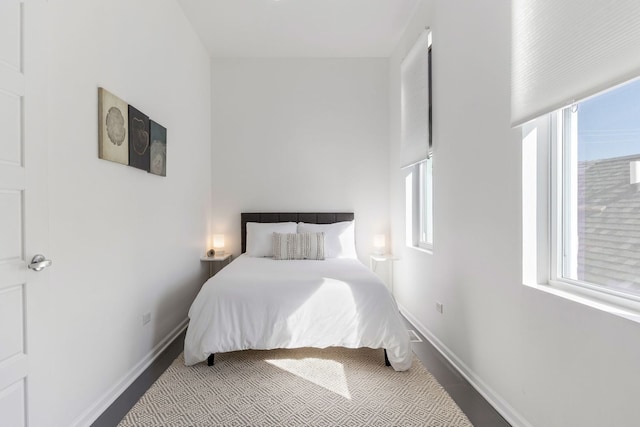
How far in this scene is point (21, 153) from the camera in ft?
4.36

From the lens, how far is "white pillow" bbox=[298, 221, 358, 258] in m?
4.03

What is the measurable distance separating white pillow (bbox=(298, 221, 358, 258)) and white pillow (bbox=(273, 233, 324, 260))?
207mm

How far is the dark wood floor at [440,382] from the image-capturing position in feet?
6.43

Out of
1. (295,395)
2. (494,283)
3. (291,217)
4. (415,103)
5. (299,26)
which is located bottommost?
(295,395)

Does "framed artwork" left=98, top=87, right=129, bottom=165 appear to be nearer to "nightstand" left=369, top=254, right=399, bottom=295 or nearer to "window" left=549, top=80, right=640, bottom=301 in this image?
"window" left=549, top=80, right=640, bottom=301

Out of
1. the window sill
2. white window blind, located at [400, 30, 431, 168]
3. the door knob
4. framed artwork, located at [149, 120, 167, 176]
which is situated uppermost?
white window blind, located at [400, 30, 431, 168]

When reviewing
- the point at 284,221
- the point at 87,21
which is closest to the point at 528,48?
the point at 87,21

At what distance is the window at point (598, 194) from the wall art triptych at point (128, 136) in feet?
8.36

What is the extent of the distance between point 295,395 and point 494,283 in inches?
57.5

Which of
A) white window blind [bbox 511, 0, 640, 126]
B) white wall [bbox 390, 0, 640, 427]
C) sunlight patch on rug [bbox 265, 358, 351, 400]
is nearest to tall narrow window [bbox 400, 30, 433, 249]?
white wall [bbox 390, 0, 640, 427]

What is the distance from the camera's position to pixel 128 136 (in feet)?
7.79

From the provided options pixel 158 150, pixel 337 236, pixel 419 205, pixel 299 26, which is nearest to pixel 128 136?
pixel 158 150

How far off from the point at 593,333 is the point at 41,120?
8.04ft

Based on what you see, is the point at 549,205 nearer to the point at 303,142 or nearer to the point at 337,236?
the point at 337,236
